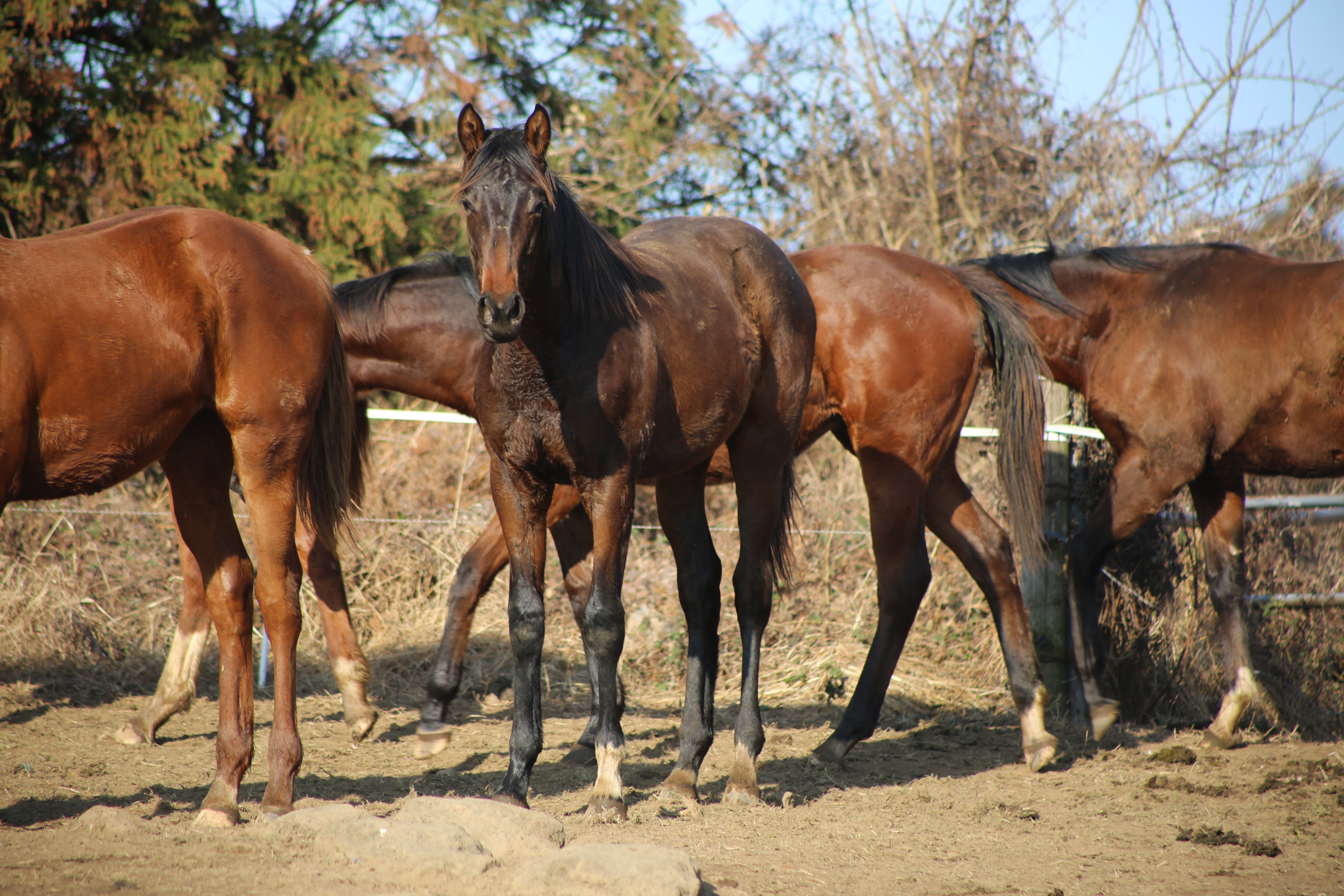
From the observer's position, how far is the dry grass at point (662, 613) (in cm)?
586

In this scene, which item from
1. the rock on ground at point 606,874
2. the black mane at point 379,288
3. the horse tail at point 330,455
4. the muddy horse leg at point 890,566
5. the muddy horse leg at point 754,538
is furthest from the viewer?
the black mane at point 379,288

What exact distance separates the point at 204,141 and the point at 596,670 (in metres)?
6.86

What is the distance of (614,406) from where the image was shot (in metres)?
3.31

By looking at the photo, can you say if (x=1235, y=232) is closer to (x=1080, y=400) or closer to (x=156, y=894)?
(x=1080, y=400)

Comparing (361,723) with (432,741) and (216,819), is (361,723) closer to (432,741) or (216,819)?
(432,741)

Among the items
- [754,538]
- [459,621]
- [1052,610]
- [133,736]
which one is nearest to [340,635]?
[459,621]

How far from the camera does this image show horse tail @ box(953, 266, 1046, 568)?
520cm

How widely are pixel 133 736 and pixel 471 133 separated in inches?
129

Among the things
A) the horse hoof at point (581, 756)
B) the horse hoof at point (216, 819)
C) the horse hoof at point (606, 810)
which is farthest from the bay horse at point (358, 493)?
the horse hoof at point (216, 819)

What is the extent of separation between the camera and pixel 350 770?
4.28 m

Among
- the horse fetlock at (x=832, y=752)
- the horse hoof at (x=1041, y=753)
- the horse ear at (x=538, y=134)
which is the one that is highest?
the horse ear at (x=538, y=134)

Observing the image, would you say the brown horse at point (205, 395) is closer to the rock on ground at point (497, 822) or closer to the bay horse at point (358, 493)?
the rock on ground at point (497, 822)

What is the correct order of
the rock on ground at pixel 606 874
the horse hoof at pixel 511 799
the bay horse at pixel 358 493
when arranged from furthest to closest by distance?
the bay horse at pixel 358 493 → the horse hoof at pixel 511 799 → the rock on ground at pixel 606 874

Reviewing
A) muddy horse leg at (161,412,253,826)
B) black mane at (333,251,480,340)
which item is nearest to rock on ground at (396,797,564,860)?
muddy horse leg at (161,412,253,826)
